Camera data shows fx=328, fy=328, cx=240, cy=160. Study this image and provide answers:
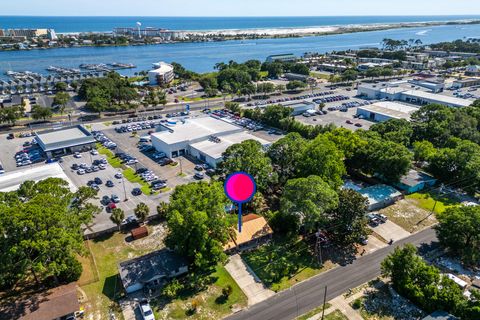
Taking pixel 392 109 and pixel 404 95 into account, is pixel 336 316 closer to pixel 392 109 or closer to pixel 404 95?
pixel 392 109

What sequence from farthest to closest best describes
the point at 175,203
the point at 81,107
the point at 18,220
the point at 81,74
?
the point at 81,74 < the point at 81,107 < the point at 175,203 < the point at 18,220

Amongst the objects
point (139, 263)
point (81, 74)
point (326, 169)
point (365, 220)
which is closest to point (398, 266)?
point (365, 220)

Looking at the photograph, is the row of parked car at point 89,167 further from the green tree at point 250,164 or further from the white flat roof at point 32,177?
the green tree at point 250,164

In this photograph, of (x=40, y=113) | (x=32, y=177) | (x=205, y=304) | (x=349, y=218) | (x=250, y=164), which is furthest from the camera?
(x=40, y=113)

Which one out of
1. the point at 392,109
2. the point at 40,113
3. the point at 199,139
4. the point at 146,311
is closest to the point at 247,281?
the point at 146,311

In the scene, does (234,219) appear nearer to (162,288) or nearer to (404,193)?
(162,288)
